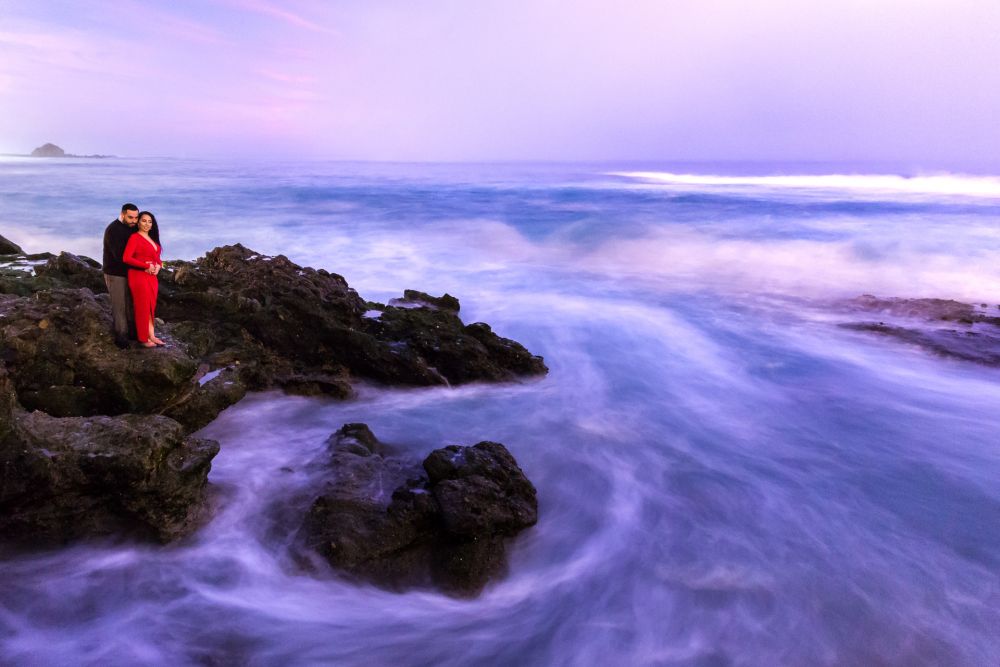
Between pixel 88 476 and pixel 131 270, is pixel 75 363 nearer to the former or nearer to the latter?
pixel 131 270

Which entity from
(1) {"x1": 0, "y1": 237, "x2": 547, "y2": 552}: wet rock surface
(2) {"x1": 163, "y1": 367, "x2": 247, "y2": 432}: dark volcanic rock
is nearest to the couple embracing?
(1) {"x1": 0, "y1": 237, "x2": 547, "y2": 552}: wet rock surface

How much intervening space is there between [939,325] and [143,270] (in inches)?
542

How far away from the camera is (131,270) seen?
5148 millimetres

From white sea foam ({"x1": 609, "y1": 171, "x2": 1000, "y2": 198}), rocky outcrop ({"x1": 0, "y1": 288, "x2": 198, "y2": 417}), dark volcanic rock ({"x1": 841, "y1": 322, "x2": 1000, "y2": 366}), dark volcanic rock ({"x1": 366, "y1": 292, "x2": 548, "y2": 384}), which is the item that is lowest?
dark volcanic rock ({"x1": 841, "y1": 322, "x2": 1000, "y2": 366})

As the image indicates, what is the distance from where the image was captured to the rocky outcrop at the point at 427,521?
→ 15.3 feet

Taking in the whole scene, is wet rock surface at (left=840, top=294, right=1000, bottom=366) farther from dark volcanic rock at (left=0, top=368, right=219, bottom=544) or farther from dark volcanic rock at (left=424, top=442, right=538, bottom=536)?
dark volcanic rock at (left=0, top=368, right=219, bottom=544)

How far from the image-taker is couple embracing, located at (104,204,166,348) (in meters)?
5.09

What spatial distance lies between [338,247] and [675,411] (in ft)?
49.4

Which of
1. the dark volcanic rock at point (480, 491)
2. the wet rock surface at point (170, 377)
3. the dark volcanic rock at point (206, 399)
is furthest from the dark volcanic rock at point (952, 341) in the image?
the dark volcanic rock at point (206, 399)

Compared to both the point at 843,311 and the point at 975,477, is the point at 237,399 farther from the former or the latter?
the point at 843,311

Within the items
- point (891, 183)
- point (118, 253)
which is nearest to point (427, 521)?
point (118, 253)

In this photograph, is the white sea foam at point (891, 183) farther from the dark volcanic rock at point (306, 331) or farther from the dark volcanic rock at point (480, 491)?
the dark volcanic rock at point (480, 491)

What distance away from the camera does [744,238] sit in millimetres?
24094

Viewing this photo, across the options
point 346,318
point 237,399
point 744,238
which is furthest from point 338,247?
point 744,238
